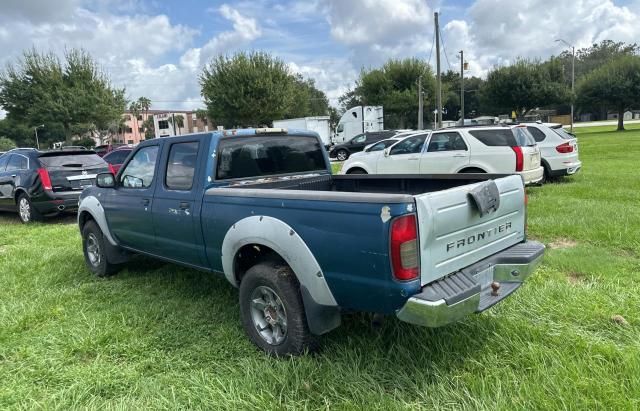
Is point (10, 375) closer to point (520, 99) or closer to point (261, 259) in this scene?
point (261, 259)

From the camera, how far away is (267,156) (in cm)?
461

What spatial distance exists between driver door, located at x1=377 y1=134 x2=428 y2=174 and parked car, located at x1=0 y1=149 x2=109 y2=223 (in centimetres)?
639

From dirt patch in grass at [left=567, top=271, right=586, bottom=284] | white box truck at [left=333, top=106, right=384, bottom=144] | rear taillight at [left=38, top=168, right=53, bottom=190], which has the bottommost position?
dirt patch in grass at [left=567, top=271, right=586, bottom=284]

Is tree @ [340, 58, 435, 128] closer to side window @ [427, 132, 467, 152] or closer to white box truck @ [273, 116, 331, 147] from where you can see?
white box truck @ [273, 116, 331, 147]

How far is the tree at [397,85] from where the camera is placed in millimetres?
48938

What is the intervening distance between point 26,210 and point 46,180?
115 centimetres

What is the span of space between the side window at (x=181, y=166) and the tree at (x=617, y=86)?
45382 millimetres

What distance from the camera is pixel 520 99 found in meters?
46.9

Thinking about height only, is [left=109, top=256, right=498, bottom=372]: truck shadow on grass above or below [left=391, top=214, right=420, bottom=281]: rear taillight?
below

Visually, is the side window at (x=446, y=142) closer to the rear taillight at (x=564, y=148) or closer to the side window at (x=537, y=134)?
the side window at (x=537, y=134)

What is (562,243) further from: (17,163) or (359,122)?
(359,122)

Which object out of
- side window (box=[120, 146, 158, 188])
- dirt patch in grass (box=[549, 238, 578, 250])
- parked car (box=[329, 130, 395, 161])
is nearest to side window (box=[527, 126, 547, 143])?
dirt patch in grass (box=[549, 238, 578, 250])

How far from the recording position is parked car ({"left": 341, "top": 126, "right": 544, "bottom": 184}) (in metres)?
9.61

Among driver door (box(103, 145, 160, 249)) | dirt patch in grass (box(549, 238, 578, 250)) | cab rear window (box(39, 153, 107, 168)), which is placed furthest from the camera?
cab rear window (box(39, 153, 107, 168))
